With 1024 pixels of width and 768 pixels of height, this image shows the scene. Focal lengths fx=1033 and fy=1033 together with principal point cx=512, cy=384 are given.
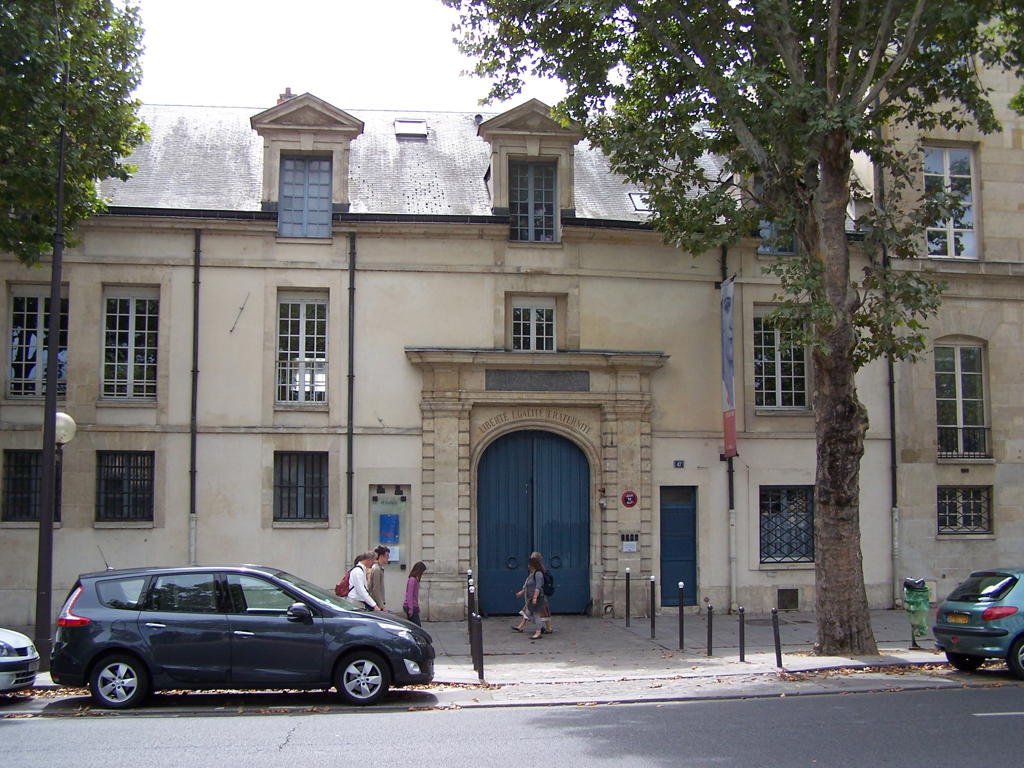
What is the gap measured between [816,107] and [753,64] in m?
1.98

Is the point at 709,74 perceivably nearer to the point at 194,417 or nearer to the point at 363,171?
the point at 363,171

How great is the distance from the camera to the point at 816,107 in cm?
1381

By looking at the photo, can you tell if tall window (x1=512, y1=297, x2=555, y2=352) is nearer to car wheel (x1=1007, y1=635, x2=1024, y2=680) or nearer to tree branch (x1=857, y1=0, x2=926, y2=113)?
tree branch (x1=857, y1=0, x2=926, y2=113)

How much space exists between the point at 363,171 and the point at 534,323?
4594mm

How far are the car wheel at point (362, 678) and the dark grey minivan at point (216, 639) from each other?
0.04 ft

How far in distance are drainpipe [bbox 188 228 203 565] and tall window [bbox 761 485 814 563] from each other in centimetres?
1062

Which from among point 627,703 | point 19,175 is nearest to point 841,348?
point 627,703

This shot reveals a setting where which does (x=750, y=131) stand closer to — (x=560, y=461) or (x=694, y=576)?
(x=560, y=461)

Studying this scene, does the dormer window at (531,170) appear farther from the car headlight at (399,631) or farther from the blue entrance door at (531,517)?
the car headlight at (399,631)

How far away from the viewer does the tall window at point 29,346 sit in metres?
18.5

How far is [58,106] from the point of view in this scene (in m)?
14.5

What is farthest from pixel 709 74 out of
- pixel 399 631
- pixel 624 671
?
pixel 399 631

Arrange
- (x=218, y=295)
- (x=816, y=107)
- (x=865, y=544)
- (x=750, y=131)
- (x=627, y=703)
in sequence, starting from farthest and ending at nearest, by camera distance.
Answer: (x=865, y=544)
(x=218, y=295)
(x=750, y=131)
(x=816, y=107)
(x=627, y=703)

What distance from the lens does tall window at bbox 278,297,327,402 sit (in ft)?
62.8
